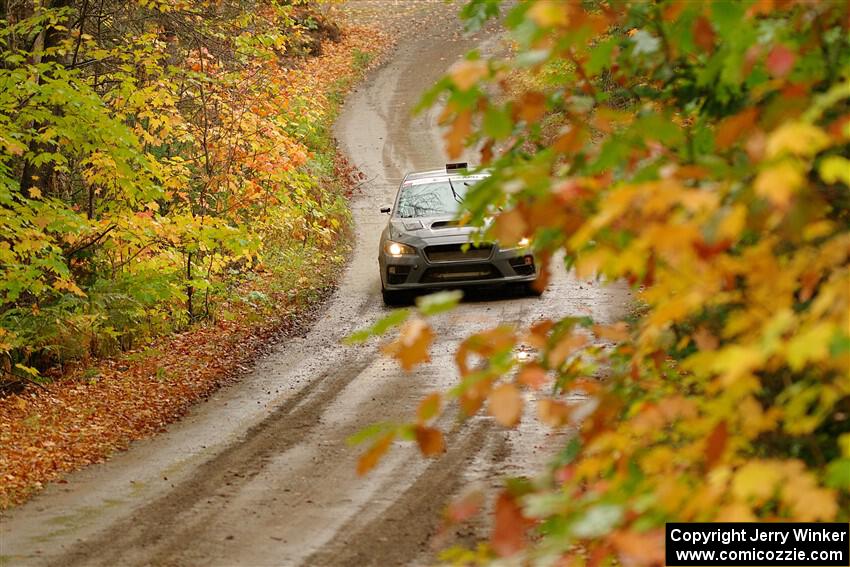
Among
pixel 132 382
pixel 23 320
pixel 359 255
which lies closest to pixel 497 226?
pixel 132 382

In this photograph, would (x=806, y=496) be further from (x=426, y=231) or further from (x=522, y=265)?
(x=426, y=231)

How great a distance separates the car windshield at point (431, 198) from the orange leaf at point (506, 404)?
1208cm

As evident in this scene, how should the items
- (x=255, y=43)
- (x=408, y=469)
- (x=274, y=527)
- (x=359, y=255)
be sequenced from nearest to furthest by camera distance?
(x=274, y=527), (x=408, y=469), (x=255, y=43), (x=359, y=255)

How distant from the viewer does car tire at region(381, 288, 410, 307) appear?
14656 millimetres

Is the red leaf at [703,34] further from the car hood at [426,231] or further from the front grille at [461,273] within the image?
the front grille at [461,273]

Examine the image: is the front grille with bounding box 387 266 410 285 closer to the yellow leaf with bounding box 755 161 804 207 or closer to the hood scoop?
the hood scoop

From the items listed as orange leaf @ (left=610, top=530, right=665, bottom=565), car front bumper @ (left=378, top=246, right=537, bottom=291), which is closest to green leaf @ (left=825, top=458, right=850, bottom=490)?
orange leaf @ (left=610, top=530, right=665, bottom=565)

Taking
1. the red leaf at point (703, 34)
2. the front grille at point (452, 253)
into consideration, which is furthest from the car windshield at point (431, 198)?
the red leaf at point (703, 34)

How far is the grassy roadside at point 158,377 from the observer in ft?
30.5

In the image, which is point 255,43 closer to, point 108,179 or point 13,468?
point 108,179

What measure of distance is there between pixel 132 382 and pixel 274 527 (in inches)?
211

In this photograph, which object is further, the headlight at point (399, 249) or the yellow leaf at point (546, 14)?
the headlight at point (399, 249)

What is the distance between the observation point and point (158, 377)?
11758 mm

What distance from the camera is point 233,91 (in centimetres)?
1644
